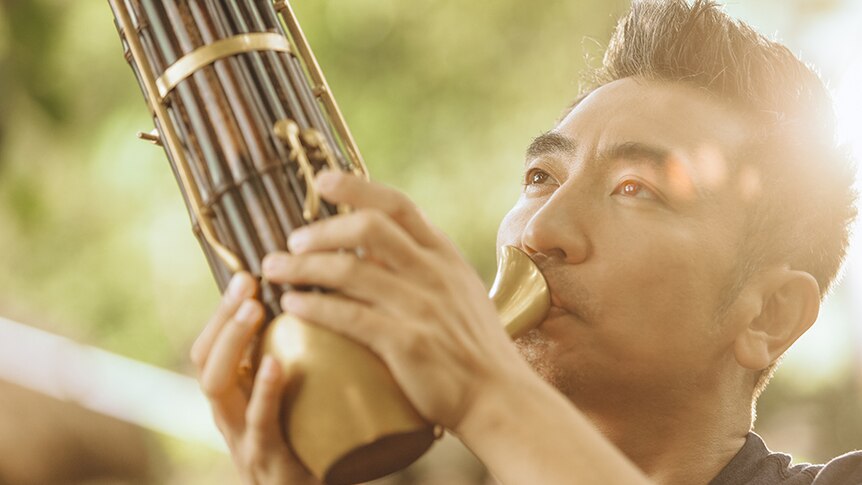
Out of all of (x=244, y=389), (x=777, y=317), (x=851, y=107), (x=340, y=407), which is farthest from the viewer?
(x=851, y=107)

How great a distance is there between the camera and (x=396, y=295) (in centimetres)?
84

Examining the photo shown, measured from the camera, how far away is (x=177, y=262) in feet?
12.8

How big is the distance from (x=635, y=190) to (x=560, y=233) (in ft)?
0.55

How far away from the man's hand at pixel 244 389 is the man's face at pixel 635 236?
0.48 metres

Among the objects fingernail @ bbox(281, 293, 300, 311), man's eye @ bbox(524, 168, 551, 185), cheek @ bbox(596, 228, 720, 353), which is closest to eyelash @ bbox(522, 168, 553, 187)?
man's eye @ bbox(524, 168, 551, 185)

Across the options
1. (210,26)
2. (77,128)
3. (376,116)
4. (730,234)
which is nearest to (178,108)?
(210,26)

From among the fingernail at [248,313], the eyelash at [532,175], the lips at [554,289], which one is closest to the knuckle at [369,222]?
the fingernail at [248,313]

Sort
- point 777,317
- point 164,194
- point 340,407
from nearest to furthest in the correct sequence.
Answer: point 340,407 → point 777,317 → point 164,194

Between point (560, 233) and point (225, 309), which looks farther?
point (560, 233)

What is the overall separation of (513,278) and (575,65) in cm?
286

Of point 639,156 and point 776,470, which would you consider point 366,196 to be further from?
point 776,470

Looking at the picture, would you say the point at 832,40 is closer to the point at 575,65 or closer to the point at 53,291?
the point at 575,65

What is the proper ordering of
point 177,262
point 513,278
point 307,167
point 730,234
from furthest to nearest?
point 177,262 < point 730,234 < point 513,278 < point 307,167

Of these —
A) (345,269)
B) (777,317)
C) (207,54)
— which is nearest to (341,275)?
(345,269)
